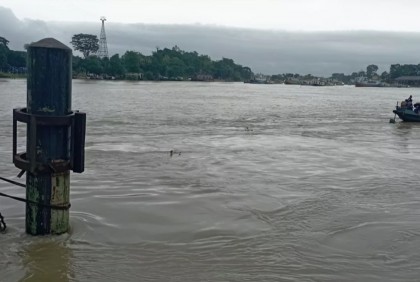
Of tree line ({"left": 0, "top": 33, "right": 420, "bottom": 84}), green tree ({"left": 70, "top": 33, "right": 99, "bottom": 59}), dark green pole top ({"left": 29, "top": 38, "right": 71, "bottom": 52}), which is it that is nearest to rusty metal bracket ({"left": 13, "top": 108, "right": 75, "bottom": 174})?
dark green pole top ({"left": 29, "top": 38, "right": 71, "bottom": 52})

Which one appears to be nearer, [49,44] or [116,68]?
[49,44]

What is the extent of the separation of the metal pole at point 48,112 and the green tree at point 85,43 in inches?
6735

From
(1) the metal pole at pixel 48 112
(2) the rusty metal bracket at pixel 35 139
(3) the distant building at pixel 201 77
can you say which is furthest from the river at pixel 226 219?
(3) the distant building at pixel 201 77

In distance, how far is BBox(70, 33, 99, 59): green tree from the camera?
561 ft

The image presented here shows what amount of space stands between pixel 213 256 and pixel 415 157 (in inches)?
462

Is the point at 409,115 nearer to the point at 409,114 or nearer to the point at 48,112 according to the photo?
the point at 409,114

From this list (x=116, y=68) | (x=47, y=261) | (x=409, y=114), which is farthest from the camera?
(x=116, y=68)

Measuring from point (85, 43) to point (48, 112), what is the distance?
173 meters

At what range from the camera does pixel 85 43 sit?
170875 millimetres

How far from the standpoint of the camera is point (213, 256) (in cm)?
648

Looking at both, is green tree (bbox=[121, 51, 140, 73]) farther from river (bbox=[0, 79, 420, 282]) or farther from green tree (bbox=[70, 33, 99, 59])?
river (bbox=[0, 79, 420, 282])

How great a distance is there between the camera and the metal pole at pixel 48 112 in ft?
19.1

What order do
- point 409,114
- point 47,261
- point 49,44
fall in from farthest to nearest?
point 409,114
point 47,261
point 49,44

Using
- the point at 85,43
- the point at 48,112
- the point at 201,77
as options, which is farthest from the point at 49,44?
the point at 201,77
